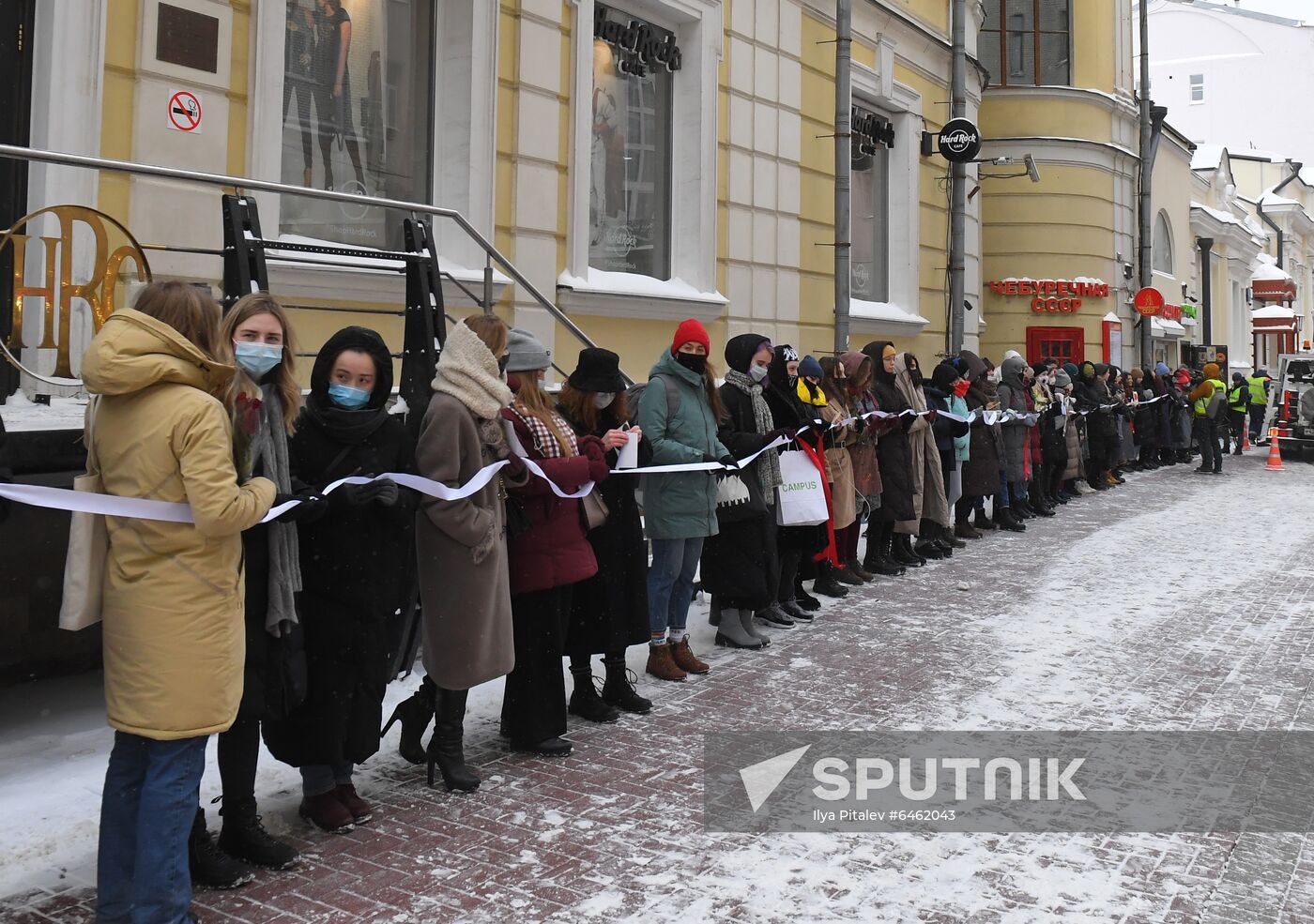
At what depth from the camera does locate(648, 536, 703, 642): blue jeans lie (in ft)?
22.0

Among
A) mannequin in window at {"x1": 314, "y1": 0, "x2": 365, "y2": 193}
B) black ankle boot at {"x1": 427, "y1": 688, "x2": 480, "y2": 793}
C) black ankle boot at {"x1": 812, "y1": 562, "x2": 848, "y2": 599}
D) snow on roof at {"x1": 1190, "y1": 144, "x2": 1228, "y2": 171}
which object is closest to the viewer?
black ankle boot at {"x1": 427, "y1": 688, "x2": 480, "y2": 793}

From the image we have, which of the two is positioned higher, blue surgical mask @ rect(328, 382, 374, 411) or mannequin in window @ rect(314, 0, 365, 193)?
mannequin in window @ rect(314, 0, 365, 193)

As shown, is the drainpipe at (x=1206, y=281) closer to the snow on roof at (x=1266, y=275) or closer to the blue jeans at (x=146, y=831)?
the snow on roof at (x=1266, y=275)

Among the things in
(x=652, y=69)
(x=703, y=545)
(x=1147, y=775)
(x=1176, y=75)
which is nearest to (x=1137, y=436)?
(x=652, y=69)

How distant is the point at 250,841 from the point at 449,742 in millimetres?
1030

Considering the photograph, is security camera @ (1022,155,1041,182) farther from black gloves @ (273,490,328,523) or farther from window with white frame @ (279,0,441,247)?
black gloves @ (273,490,328,523)

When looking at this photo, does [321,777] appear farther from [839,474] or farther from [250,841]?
[839,474]

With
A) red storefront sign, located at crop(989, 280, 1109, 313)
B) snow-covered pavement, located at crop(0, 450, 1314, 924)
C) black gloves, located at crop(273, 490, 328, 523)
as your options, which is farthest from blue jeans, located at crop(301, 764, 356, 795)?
red storefront sign, located at crop(989, 280, 1109, 313)

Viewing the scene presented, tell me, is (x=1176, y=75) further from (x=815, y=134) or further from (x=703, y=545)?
(x=703, y=545)

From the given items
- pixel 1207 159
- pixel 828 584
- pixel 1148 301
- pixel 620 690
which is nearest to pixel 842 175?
pixel 828 584

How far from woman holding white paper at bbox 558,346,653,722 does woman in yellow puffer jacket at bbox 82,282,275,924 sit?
2450 millimetres

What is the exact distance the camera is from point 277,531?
4078 millimetres

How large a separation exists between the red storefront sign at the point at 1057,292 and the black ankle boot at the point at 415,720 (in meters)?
21.0

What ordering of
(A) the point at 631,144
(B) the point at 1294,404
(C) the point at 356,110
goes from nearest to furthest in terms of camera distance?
(C) the point at 356,110
(A) the point at 631,144
(B) the point at 1294,404
